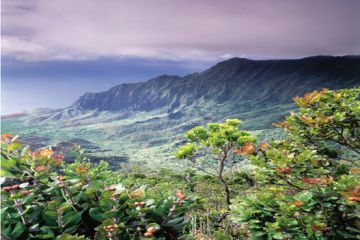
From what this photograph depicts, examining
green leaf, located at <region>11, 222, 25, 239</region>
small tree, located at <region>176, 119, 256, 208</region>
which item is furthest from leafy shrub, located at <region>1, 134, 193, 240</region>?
small tree, located at <region>176, 119, 256, 208</region>

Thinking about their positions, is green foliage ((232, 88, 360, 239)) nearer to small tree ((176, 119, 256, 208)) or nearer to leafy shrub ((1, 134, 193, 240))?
leafy shrub ((1, 134, 193, 240))

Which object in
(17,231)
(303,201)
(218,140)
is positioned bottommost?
(218,140)

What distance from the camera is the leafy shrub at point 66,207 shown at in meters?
2.03

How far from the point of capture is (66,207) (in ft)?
6.88

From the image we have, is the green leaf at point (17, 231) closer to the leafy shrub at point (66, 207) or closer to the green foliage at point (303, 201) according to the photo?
the leafy shrub at point (66, 207)

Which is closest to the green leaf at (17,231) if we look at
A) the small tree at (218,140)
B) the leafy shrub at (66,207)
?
the leafy shrub at (66,207)

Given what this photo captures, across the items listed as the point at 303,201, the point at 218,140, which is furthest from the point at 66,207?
the point at 218,140

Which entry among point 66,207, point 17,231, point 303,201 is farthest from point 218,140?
point 17,231

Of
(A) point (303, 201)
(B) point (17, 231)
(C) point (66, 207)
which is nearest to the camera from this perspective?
(B) point (17, 231)

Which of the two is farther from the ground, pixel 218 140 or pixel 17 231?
pixel 17 231

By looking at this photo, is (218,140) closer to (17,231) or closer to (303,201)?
(303,201)

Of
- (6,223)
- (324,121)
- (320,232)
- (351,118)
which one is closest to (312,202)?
(320,232)

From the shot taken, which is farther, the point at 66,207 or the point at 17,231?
the point at 66,207

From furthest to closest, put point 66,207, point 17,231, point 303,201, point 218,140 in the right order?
point 218,140 → point 303,201 → point 66,207 → point 17,231
